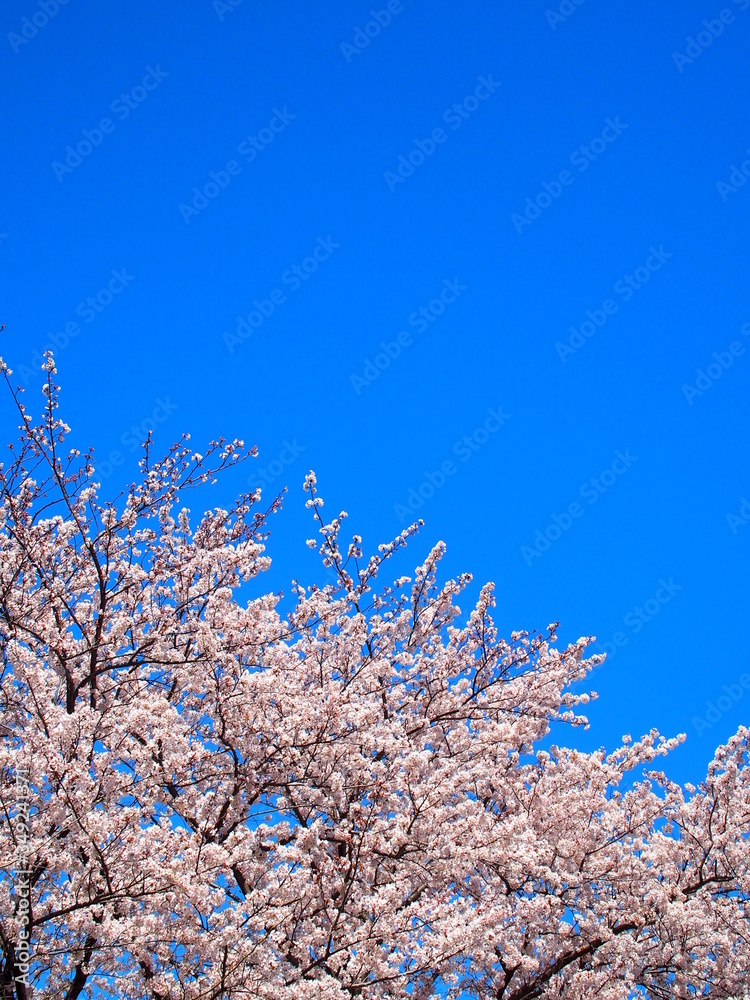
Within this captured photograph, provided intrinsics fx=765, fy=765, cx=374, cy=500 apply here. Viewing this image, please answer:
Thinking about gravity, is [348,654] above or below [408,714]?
above

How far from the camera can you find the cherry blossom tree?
19.4 feet

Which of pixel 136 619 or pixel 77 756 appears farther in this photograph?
pixel 136 619

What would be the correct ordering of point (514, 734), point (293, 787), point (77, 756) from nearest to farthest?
point (77, 756) < point (293, 787) < point (514, 734)

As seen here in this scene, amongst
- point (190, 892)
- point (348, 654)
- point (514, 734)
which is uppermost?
point (348, 654)

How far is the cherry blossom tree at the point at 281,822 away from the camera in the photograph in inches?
232

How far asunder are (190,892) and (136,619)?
11.7 feet

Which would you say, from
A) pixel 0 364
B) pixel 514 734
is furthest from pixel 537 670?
pixel 0 364

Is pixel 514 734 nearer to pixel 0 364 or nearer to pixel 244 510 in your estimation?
pixel 244 510

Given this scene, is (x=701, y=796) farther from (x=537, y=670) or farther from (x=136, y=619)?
(x=136, y=619)

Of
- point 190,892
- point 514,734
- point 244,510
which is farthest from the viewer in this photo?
point 514,734

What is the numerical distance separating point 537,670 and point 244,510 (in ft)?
18.5

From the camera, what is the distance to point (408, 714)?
34.4ft

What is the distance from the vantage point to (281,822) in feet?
26.5

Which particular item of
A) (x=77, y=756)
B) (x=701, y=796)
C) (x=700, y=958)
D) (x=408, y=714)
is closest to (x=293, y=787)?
(x=77, y=756)
